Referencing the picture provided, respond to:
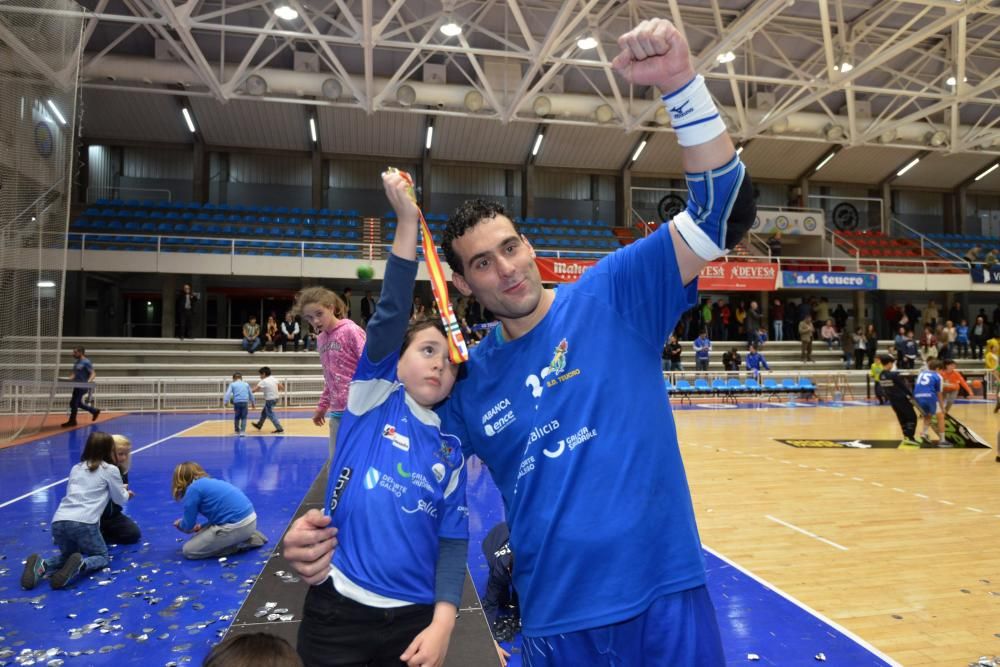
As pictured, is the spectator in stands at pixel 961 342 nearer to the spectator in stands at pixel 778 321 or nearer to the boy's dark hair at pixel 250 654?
the spectator in stands at pixel 778 321

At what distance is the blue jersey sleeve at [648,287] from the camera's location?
1468 mm

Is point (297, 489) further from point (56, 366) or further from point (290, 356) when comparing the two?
point (290, 356)

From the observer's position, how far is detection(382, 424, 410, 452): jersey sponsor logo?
75.0 inches

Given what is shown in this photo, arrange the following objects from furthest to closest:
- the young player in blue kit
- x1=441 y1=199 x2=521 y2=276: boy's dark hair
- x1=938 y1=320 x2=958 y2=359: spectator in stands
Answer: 1. x1=938 y1=320 x2=958 y2=359: spectator in stands
2. the young player in blue kit
3. x1=441 y1=199 x2=521 y2=276: boy's dark hair

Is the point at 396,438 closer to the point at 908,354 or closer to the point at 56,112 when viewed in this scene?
the point at 56,112

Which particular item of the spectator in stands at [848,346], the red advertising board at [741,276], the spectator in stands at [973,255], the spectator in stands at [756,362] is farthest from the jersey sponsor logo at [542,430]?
the spectator in stands at [973,255]

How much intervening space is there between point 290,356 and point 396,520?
1849cm

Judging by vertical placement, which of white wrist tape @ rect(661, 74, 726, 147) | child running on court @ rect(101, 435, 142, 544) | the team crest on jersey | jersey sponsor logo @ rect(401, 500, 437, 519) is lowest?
child running on court @ rect(101, 435, 142, 544)

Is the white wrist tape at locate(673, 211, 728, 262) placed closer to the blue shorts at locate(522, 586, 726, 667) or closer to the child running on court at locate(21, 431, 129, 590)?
the blue shorts at locate(522, 586, 726, 667)

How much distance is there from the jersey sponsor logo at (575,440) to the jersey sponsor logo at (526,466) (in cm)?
6

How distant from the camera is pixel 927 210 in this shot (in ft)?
103

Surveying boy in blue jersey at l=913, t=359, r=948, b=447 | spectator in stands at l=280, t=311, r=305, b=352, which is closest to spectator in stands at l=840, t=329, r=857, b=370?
boy in blue jersey at l=913, t=359, r=948, b=447

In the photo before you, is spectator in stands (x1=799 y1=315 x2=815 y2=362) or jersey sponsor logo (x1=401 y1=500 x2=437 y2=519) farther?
spectator in stands (x1=799 y1=315 x2=815 y2=362)

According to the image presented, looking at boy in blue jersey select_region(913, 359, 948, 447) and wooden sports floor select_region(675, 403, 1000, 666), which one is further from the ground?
boy in blue jersey select_region(913, 359, 948, 447)
